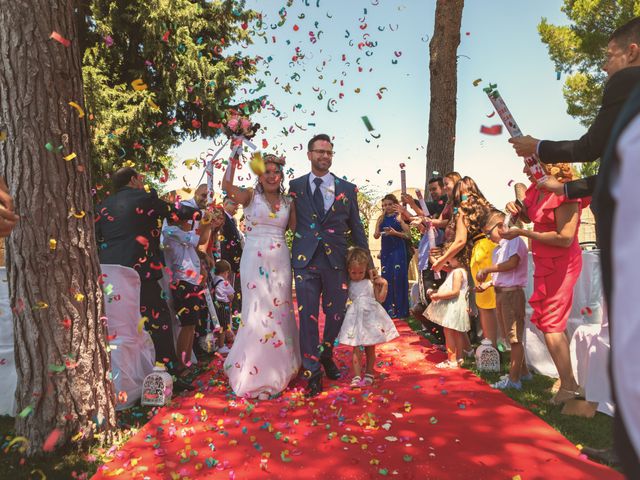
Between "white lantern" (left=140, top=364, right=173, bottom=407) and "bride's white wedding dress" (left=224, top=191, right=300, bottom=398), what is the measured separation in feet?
2.12

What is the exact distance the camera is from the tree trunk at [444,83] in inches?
364

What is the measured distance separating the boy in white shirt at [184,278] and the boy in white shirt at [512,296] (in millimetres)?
3002

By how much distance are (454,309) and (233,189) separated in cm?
275

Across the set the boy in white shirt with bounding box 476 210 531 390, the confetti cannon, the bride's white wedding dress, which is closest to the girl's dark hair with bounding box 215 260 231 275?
the bride's white wedding dress

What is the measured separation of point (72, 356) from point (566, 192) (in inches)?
138

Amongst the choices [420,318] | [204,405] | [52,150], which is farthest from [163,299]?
[420,318]

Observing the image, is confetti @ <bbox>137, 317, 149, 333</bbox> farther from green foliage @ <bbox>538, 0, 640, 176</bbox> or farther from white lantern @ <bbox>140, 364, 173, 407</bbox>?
green foliage @ <bbox>538, 0, 640, 176</bbox>

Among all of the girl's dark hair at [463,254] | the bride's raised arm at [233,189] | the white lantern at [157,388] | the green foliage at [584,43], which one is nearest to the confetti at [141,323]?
the white lantern at [157,388]

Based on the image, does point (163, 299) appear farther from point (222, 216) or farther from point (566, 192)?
point (566, 192)

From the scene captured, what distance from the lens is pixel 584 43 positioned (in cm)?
2044

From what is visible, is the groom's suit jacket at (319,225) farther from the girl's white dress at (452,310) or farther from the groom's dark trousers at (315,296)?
the girl's white dress at (452,310)

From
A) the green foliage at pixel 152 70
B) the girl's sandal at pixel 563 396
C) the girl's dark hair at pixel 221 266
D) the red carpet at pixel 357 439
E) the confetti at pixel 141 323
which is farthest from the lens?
the green foliage at pixel 152 70

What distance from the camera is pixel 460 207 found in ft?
18.7

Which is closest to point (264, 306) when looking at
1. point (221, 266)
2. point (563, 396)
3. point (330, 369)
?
point (330, 369)
